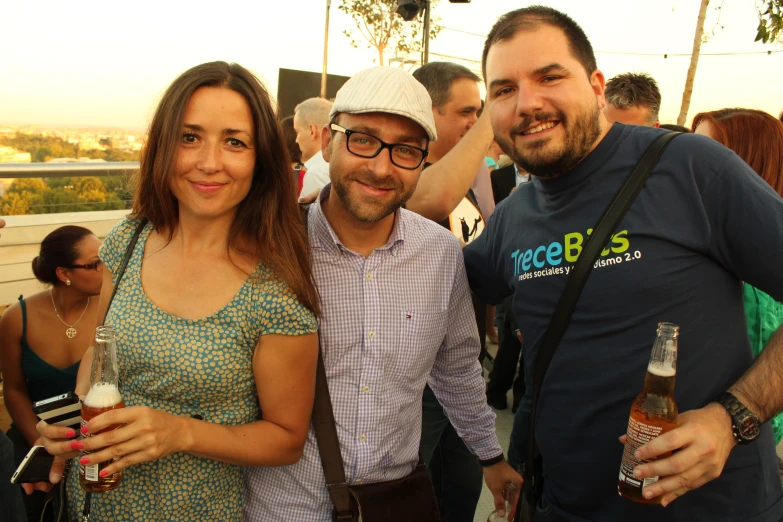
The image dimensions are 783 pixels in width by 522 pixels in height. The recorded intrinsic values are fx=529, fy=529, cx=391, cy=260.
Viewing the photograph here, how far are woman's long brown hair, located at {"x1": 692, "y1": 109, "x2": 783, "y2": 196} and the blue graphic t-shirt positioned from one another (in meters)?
1.46

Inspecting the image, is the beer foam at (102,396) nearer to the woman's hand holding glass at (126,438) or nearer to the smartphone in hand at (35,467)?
the woman's hand holding glass at (126,438)

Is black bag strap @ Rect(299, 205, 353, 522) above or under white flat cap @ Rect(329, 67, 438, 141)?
under

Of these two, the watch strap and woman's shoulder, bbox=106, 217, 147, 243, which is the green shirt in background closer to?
the watch strap

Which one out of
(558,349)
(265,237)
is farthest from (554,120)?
(265,237)

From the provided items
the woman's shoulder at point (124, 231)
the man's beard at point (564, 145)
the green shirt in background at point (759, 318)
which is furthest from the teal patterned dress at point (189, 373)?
the green shirt in background at point (759, 318)

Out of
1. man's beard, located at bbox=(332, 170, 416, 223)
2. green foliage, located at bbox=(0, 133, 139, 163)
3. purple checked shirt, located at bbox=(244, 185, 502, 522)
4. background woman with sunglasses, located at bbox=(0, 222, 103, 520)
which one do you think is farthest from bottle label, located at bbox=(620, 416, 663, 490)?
green foliage, located at bbox=(0, 133, 139, 163)

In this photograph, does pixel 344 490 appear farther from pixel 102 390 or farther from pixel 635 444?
pixel 635 444

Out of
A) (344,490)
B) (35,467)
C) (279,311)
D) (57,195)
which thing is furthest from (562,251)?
(57,195)

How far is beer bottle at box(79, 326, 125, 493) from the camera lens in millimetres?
1359

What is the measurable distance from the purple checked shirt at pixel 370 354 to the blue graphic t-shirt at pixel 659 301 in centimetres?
42

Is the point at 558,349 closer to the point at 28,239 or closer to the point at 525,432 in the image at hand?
the point at 525,432

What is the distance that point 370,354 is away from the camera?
172cm

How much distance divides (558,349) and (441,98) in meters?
1.75

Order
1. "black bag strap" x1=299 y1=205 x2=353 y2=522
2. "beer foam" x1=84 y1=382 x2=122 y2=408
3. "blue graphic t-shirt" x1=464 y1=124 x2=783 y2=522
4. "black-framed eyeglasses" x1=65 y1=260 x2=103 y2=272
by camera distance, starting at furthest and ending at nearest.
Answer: "black-framed eyeglasses" x1=65 y1=260 x2=103 y2=272
"black bag strap" x1=299 y1=205 x2=353 y2=522
"blue graphic t-shirt" x1=464 y1=124 x2=783 y2=522
"beer foam" x1=84 y1=382 x2=122 y2=408
